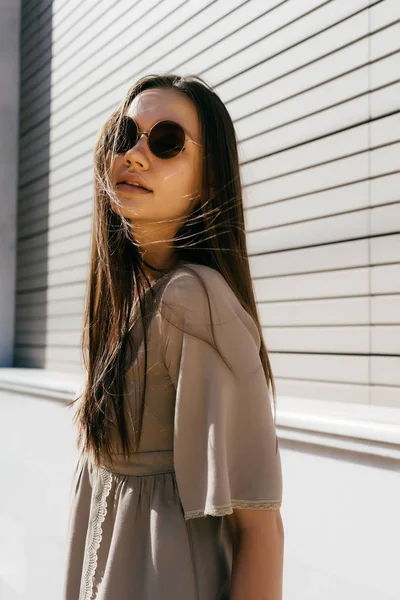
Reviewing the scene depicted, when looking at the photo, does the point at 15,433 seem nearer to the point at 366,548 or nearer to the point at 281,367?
the point at 281,367

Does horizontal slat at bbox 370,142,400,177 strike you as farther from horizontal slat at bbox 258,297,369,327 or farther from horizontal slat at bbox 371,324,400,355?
horizontal slat at bbox 371,324,400,355

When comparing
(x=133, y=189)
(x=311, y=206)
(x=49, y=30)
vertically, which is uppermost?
(x=49, y=30)

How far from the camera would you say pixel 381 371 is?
9.69 ft

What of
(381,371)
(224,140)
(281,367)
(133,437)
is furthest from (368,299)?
(133,437)

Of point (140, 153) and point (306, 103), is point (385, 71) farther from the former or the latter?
point (140, 153)

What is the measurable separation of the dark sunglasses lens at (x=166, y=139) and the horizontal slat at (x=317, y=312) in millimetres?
1996

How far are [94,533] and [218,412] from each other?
358 mm

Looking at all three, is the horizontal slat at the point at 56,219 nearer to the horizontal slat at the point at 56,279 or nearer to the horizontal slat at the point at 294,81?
the horizontal slat at the point at 56,279

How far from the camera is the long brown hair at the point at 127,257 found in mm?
1188

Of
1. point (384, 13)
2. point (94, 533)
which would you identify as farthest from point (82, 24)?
point (94, 533)

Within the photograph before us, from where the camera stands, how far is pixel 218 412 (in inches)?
41.7

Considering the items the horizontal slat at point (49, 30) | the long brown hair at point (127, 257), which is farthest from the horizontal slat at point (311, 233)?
the horizontal slat at point (49, 30)

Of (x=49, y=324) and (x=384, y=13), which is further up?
(x=384, y=13)

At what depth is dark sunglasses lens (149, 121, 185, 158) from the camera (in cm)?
125
